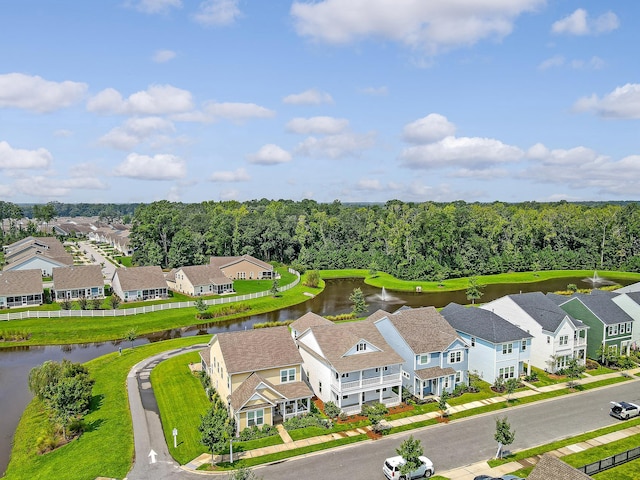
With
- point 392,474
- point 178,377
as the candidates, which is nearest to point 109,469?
point 178,377

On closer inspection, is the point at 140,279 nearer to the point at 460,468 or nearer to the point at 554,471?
the point at 460,468

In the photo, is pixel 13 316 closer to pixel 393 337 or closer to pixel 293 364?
pixel 293 364

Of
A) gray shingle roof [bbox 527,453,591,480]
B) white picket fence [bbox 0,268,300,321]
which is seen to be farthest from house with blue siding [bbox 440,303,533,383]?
white picket fence [bbox 0,268,300,321]

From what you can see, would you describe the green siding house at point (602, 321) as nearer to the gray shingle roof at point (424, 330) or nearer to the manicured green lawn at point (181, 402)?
the gray shingle roof at point (424, 330)

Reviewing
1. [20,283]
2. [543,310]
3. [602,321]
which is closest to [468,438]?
[543,310]

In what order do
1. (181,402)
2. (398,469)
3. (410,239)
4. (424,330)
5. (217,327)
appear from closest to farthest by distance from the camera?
(398,469)
(181,402)
(424,330)
(217,327)
(410,239)
